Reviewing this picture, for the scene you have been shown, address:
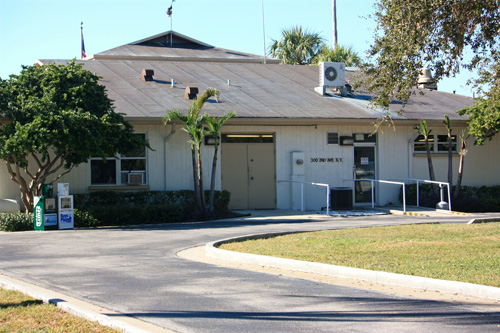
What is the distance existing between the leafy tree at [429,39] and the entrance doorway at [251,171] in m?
9.21

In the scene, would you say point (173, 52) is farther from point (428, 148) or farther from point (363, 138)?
point (428, 148)

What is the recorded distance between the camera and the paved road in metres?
6.69

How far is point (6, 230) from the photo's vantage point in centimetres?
1752

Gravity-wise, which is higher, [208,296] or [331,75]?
[331,75]

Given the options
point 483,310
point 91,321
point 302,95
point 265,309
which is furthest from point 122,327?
point 302,95

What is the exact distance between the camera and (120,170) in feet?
69.9

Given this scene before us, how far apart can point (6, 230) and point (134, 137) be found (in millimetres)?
4301

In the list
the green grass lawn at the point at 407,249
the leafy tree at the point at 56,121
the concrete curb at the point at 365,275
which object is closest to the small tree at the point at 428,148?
the green grass lawn at the point at 407,249

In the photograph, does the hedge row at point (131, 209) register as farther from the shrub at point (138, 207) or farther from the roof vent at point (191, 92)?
the roof vent at point (191, 92)

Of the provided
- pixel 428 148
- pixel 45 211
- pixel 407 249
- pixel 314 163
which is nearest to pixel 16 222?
pixel 45 211

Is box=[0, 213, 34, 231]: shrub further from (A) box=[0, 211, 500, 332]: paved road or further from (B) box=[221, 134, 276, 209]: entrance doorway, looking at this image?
(B) box=[221, 134, 276, 209]: entrance doorway

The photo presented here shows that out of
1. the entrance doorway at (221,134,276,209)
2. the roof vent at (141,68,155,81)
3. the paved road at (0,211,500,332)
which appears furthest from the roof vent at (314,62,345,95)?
the paved road at (0,211,500,332)

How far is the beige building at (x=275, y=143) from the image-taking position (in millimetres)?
21453

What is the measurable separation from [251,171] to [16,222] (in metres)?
8.75
